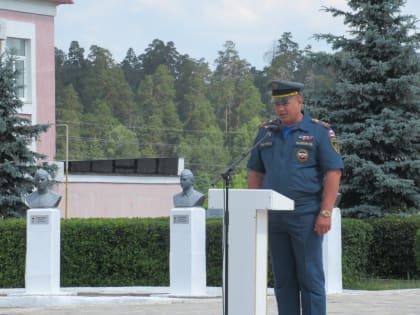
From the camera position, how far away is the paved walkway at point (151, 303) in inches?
491

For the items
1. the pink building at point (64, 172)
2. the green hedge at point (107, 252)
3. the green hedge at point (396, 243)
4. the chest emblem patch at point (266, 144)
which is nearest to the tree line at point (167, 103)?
the pink building at point (64, 172)

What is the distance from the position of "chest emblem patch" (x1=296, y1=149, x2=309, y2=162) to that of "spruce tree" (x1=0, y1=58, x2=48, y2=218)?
628 inches

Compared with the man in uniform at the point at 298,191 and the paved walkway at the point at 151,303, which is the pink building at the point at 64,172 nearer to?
the paved walkway at the point at 151,303

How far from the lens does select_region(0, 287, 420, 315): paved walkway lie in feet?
40.9

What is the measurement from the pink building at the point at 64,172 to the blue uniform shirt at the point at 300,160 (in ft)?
102

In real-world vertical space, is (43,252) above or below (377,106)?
below

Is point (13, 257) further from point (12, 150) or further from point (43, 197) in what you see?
point (12, 150)

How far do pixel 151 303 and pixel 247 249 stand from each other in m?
6.16

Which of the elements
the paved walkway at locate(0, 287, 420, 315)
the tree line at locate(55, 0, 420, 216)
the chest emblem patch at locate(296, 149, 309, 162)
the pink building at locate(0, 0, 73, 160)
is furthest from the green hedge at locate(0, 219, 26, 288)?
the tree line at locate(55, 0, 420, 216)

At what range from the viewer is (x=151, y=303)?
13.8 metres

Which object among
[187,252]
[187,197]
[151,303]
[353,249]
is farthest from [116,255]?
[353,249]

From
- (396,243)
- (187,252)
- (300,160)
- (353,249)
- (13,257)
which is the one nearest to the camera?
(300,160)

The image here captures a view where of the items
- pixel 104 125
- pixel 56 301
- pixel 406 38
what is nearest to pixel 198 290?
pixel 56 301

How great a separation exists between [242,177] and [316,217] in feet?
263
